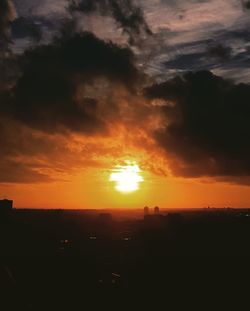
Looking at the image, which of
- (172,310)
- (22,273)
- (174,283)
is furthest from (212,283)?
(22,273)

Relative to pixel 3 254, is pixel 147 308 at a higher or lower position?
lower

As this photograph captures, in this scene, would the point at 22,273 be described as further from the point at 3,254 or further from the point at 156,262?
the point at 156,262

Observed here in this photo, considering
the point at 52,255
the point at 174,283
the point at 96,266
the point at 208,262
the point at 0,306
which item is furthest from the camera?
the point at 52,255

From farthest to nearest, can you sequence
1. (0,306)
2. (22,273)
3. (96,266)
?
(96,266)
(22,273)
(0,306)

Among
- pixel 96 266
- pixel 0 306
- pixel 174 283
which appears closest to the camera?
pixel 0 306

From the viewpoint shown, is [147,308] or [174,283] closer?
[147,308]

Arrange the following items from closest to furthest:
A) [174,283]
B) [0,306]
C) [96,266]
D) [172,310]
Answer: [0,306] → [172,310] → [174,283] → [96,266]

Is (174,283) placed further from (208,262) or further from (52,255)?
(52,255)

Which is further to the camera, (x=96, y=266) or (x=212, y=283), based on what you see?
(x=96, y=266)

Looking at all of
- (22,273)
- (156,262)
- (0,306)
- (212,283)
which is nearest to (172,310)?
(212,283)
